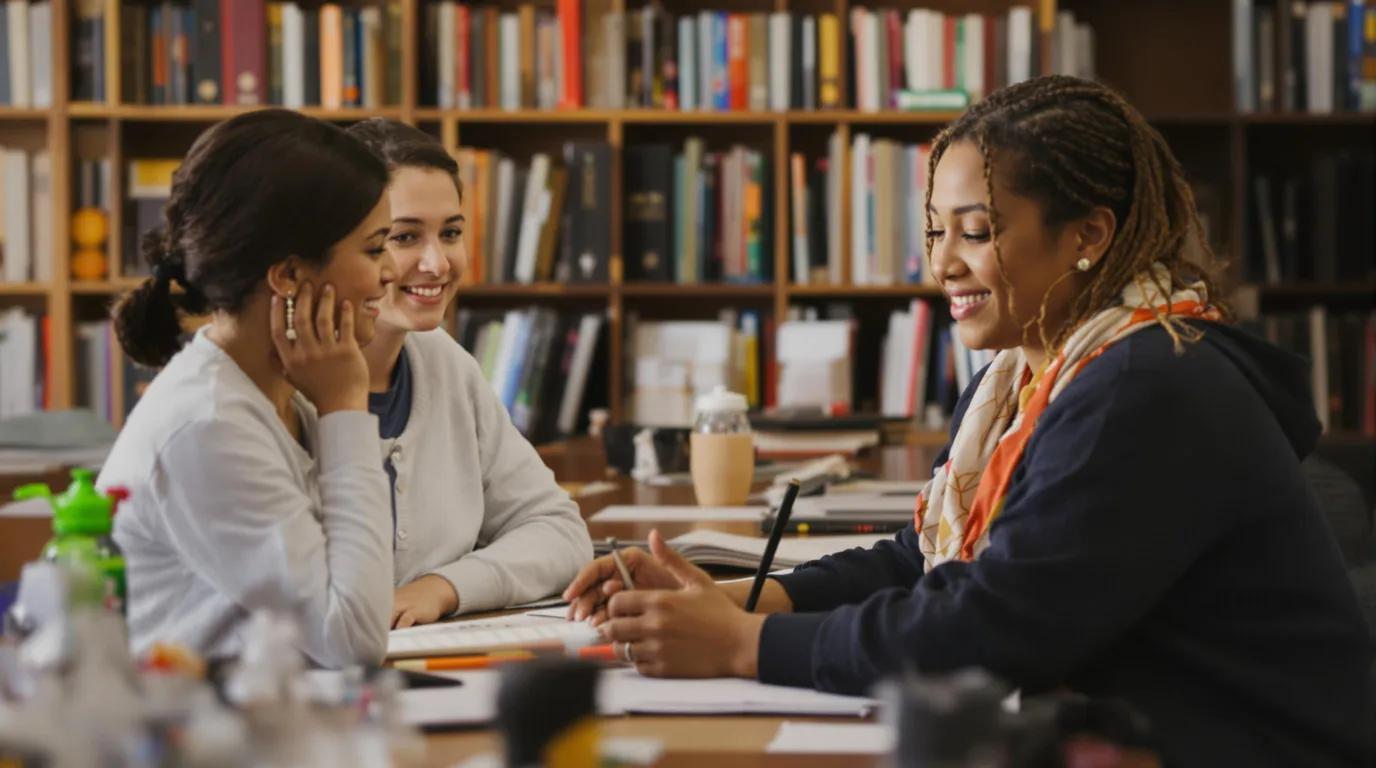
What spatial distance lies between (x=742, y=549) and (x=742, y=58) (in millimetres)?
2694

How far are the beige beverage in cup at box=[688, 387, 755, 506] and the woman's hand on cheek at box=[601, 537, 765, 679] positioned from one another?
46.6 inches

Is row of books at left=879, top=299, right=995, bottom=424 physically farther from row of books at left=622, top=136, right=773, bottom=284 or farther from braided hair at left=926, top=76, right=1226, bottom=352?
braided hair at left=926, top=76, right=1226, bottom=352

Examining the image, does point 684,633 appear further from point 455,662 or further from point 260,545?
point 260,545

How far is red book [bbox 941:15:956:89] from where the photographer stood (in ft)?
14.3

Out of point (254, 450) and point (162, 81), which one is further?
point (162, 81)

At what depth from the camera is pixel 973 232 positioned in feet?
4.73

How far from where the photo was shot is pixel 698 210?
437 cm

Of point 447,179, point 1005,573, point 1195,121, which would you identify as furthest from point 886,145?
point 1005,573

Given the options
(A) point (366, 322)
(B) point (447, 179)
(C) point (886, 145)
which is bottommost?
(A) point (366, 322)

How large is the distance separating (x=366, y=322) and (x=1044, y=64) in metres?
3.15

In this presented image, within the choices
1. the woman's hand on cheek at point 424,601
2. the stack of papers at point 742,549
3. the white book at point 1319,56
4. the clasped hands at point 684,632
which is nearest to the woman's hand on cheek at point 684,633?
the clasped hands at point 684,632

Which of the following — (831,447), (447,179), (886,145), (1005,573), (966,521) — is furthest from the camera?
(886,145)

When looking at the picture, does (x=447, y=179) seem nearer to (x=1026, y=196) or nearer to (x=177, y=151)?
(x=1026, y=196)

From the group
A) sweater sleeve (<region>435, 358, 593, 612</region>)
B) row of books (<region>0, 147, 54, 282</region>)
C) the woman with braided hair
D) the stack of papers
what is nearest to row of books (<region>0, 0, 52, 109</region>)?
row of books (<region>0, 147, 54, 282</region>)
